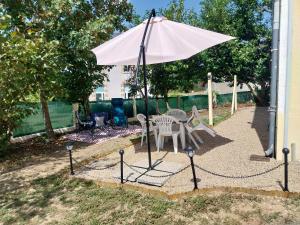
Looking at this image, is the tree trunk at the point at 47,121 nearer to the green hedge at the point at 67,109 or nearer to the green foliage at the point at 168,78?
the green hedge at the point at 67,109

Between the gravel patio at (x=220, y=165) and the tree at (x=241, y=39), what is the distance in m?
11.3

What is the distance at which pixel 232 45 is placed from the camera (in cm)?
2031

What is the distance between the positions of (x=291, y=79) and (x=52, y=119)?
8.88m

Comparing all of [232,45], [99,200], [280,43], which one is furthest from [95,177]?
[232,45]

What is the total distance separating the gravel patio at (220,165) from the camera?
5.39 metres

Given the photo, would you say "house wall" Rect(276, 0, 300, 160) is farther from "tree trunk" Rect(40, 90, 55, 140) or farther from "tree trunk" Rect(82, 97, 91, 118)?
"tree trunk" Rect(82, 97, 91, 118)

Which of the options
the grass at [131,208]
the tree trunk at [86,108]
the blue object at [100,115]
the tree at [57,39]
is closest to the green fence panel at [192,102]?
the blue object at [100,115]

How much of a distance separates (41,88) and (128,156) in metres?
3.35

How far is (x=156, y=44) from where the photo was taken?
19.9 feet

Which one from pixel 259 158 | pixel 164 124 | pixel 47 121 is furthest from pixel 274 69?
pixel 47 121

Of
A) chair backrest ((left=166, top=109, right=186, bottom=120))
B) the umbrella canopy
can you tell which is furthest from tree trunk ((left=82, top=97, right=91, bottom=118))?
the umbrella canopy

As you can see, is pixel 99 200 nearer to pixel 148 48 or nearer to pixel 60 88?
pixel 148 48

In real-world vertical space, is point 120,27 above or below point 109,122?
above

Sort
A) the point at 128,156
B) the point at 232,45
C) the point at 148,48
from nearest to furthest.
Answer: the point at 148,48, the point at 128,156, the point at 232,45
